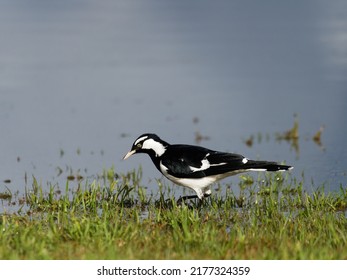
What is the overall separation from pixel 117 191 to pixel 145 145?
665 mm

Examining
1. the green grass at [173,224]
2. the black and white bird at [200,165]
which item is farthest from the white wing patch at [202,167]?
the green grass at [173,224]

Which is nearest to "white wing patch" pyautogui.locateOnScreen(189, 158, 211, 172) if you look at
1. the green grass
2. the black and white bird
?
the black and white bird

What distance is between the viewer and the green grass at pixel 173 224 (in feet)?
28.2

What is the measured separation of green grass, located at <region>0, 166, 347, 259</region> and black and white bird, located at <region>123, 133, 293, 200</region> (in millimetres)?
314

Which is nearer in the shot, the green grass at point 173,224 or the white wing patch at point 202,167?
the green grass at point 173,224

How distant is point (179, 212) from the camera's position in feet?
33.3

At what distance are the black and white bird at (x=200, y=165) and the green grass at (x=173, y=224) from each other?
12.4 inches

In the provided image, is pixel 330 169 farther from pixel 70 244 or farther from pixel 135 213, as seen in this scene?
pixel 70 244

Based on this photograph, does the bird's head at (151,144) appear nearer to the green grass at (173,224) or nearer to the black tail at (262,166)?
the green grass at (173,224)

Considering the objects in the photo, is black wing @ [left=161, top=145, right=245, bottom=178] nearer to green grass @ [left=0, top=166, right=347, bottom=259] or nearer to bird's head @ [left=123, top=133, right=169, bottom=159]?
bird's head @ [left=123, top=133, right=169, bottom=159]

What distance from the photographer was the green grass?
8.59 meters

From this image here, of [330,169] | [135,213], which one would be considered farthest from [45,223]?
[330,169]
